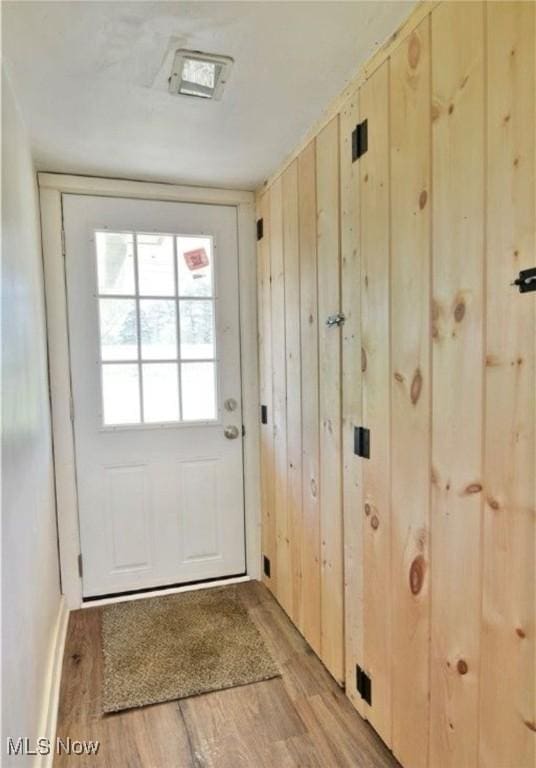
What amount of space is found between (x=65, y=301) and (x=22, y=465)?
4.12 ft

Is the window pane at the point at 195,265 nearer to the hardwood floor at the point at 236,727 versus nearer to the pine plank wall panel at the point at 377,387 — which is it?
the pine plank wall panel at the point at 377,387

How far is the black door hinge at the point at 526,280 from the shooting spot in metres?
0.94

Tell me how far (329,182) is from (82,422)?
5.68 ft

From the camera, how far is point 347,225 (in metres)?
1.68

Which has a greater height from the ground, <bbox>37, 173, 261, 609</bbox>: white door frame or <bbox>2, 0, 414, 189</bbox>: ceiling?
<bbox>2, 0, 414, 189</bbox>: ceiling

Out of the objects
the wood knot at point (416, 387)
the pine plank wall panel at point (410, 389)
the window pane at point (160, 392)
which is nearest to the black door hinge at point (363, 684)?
the pine plank wall panel at point (410, 389)

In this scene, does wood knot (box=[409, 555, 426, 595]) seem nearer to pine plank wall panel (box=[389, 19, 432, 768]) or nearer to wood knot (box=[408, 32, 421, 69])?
pine plank wall panel (box=[389, 19, 432, 768])

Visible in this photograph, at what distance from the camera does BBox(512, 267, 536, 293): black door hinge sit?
94 cm

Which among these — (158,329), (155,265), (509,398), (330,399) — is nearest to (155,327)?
(158,329)

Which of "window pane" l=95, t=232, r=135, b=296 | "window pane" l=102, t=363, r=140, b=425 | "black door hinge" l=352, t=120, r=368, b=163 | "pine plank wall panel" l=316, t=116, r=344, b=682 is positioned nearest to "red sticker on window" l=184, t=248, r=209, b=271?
"window pane" l=95, t=232, r=135, b=296

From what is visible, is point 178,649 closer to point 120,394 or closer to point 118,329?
point 120,394

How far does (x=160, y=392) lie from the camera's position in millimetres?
2574

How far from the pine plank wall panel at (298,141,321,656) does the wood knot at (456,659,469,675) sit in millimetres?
845

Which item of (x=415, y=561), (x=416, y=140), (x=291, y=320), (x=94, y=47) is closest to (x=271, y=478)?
(x=291, y=320)
